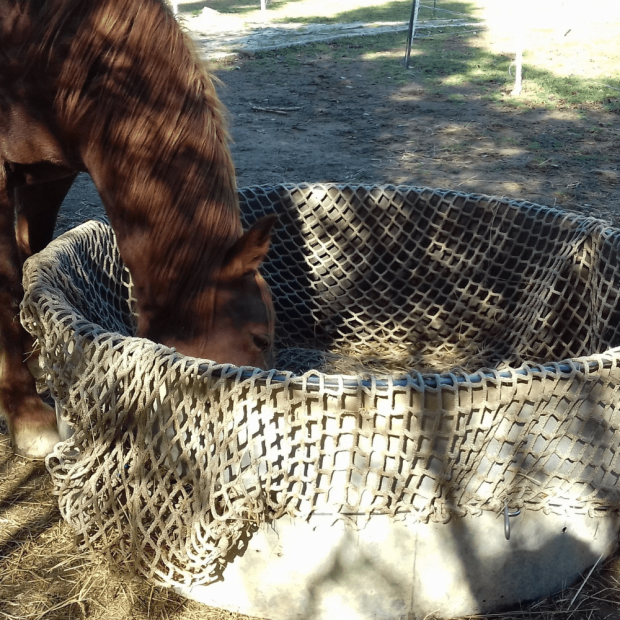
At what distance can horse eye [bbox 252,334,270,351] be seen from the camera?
1.84 m

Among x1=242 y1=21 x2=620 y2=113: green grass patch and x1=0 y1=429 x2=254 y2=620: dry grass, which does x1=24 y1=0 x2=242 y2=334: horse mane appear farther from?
x1=242 y1=21 x2=620 y2=113: green grass patch

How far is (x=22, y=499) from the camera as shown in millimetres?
1982

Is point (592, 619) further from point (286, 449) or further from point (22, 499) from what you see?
point (22, 499)

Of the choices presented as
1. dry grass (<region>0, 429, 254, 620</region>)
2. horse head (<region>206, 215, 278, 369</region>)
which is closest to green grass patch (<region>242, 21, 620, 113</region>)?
horse head (<region>206, 215, 278, 369</region>)

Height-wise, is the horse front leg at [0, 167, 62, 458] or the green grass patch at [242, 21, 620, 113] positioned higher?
the horse front leg at [0, 167, 62, 458]

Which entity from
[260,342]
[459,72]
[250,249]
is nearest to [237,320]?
[260,342]

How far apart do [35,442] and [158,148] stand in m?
1.04

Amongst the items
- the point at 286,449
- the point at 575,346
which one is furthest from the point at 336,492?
the point at 575,346

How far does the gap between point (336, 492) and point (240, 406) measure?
289 mm

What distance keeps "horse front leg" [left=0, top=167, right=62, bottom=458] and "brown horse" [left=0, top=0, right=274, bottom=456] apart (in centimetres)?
44

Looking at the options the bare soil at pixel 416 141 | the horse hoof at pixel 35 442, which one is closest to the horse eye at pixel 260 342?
the horse hoof at pixel 35 442

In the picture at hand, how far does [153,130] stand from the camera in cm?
182

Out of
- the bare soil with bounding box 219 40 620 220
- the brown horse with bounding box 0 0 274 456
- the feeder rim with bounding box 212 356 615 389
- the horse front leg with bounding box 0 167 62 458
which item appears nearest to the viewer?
the feeder rim with bounding box 212 356 615 389

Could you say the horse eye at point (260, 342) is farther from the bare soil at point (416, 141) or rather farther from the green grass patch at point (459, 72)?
the green grass patch at point (459, 72)
